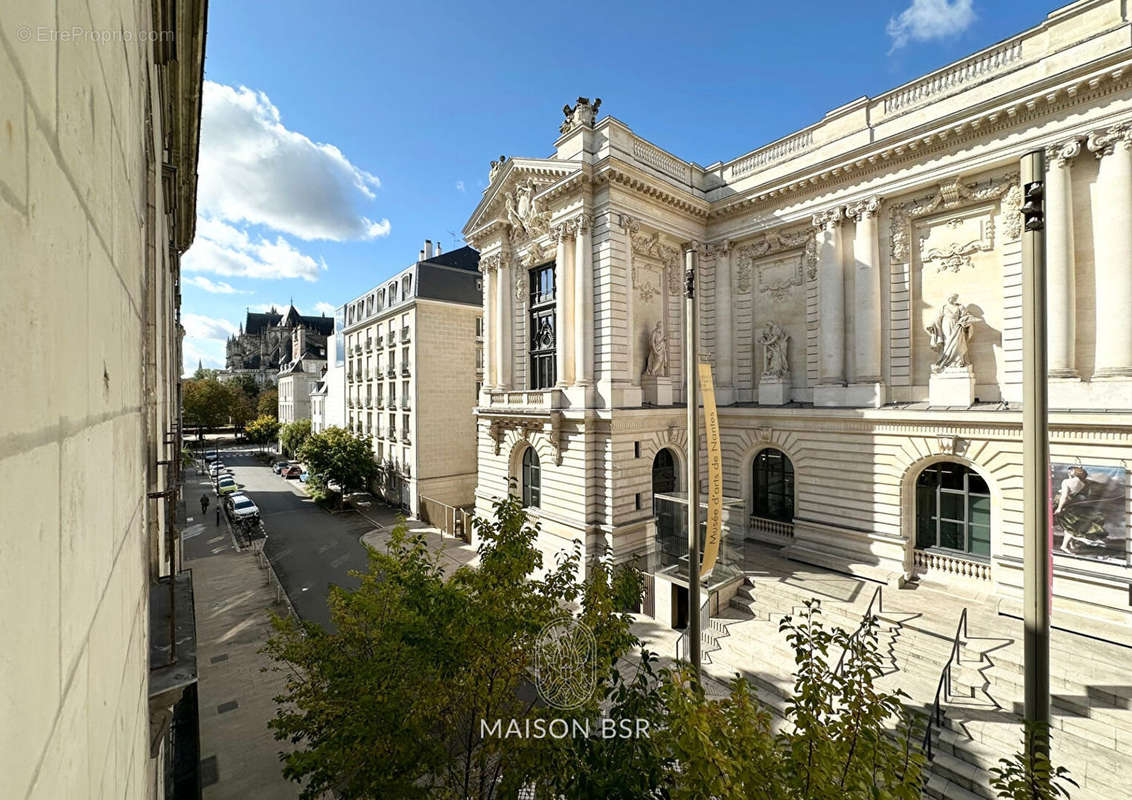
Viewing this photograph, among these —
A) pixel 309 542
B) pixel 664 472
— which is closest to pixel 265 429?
pixel 309 542

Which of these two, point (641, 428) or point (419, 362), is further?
point (419, 362)

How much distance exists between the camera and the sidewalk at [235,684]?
967 cm

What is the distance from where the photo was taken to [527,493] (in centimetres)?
2208

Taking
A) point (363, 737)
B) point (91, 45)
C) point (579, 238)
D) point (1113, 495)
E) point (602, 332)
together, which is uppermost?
point (579, 238)

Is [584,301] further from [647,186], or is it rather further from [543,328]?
[647,186]

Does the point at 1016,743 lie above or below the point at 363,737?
below

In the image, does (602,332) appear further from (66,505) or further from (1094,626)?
(66,505)

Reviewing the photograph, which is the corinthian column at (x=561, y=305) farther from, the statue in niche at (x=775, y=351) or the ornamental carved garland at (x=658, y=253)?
the statue in niche at (x=775, y=351)

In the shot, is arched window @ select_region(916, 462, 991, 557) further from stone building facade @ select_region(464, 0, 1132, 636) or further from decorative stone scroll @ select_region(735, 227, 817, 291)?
decorative stone scroll @ select_region(735, 227, 817, 291)

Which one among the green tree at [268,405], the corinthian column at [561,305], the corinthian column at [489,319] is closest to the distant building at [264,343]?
the green tree at [268,405]

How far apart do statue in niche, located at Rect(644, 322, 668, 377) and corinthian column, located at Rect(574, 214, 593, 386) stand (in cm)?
286

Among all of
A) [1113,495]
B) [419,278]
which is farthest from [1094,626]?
[419,278]

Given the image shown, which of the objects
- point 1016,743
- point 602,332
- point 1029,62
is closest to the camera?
point 1016,743

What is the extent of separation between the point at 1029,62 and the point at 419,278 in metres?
28.3
